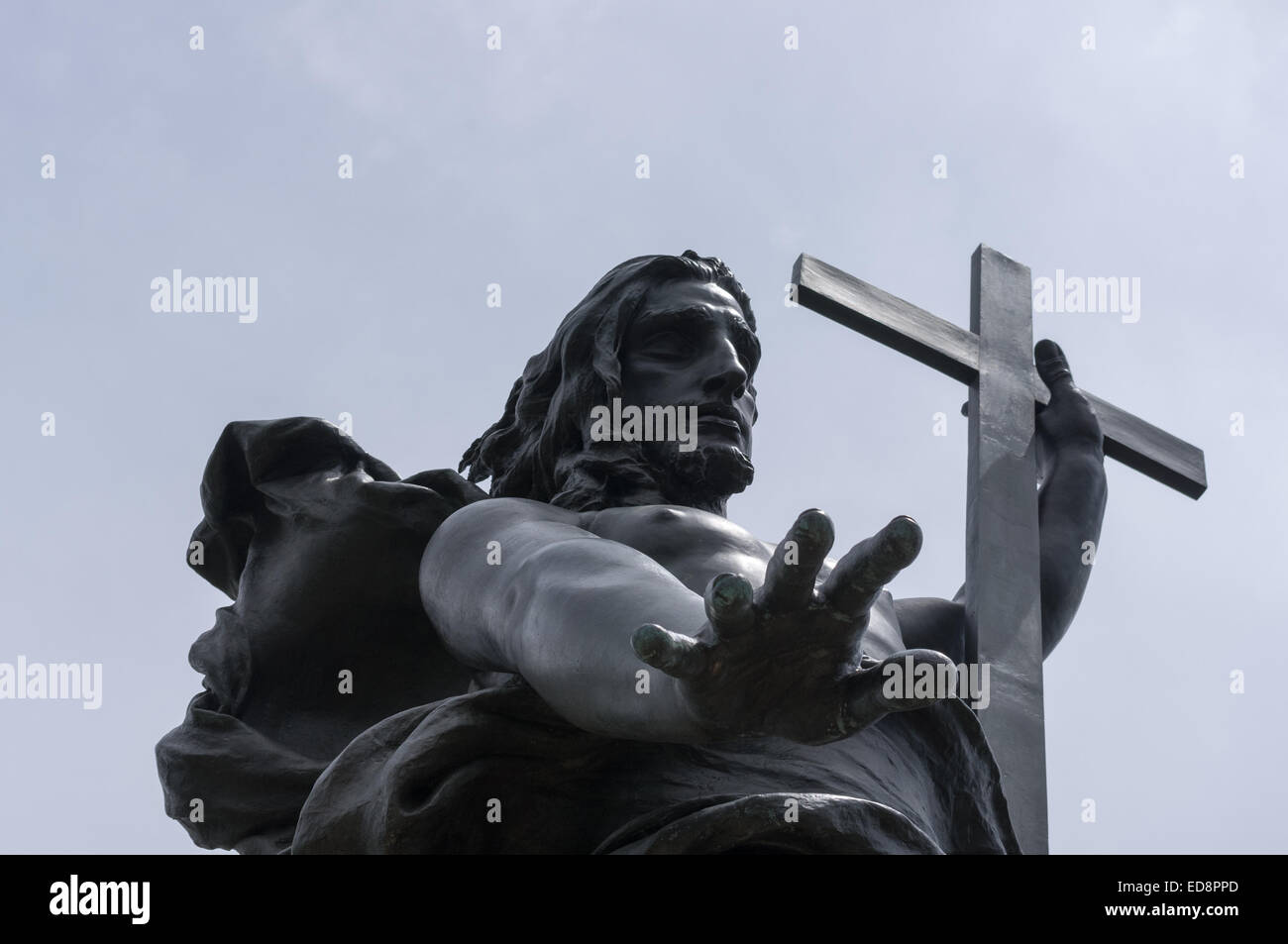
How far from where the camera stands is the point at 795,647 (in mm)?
4543

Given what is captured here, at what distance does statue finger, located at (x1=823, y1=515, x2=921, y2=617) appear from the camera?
4.32 m

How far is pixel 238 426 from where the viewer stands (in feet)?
23.8

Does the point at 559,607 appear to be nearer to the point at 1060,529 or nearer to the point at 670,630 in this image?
the point at 670,630

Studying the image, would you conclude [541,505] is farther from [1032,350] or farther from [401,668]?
[1032,350]

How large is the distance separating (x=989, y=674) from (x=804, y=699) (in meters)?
3.73

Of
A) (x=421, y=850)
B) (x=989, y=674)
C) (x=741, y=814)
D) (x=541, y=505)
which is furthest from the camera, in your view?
(x=989, y=674)

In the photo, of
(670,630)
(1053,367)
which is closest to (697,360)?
(670,630)

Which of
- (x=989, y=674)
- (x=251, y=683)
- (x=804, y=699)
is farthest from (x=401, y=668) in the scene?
(x=804, y=699)

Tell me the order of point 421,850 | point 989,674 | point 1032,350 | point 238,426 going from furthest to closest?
point 1032,350
point 989,674
point 238,426
point 421,850

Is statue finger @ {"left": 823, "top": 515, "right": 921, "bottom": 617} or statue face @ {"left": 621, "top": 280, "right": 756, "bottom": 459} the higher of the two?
statue face @ {"left": 621, "top": 280, "right": 756, "bottom": 459}

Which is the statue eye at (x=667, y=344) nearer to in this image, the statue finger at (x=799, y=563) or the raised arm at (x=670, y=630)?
the raised arm at (x=670, y=630)

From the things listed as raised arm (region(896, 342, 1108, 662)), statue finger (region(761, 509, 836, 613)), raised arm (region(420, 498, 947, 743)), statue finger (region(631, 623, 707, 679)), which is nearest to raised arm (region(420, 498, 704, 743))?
raised arm (region(420, 498, 947, 743))

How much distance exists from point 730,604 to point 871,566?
27cm

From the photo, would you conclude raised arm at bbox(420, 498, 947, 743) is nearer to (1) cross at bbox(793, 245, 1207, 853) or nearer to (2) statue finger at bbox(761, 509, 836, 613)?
(2) statue finger at bbox(761, 509, 836, 613)
